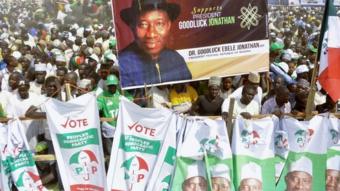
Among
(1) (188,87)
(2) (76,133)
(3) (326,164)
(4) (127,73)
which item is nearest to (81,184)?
(2) (76,133)

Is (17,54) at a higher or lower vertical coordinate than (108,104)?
lower

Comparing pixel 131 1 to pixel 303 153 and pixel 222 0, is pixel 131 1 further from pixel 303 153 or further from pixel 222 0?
pixel 303 153

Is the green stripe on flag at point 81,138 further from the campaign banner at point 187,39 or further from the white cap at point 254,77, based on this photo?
the white cap at point 254,77

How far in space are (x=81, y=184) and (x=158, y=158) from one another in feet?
3.14

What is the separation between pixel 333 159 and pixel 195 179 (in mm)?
1630

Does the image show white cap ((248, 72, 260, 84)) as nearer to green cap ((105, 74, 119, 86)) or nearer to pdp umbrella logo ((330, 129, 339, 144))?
pdp umbrella logo ((330, 129, 339, 144))

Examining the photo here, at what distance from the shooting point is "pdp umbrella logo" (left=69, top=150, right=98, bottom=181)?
6.95 m

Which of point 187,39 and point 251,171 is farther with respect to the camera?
point 187,39

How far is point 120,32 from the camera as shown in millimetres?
7793

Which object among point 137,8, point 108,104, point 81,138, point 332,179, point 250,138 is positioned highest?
point 137,8

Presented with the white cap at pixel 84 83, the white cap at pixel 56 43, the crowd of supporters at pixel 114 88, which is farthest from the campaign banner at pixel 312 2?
the white cap at pixel 84 83

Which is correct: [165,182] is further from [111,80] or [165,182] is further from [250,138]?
[111,80]

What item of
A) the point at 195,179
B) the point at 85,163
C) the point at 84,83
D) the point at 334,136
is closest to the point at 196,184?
the point at 195,179

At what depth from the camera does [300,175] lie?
6922 millimetres
